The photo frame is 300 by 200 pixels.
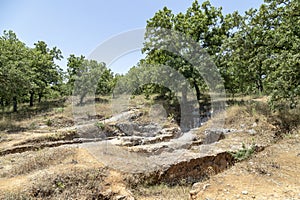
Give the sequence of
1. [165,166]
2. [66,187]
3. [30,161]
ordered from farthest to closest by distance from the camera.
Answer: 1. [165,166]
2. [30,161]
3. [66,187]

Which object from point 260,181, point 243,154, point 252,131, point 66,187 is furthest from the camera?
point 252,131

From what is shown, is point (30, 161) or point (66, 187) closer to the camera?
point (66, 187)

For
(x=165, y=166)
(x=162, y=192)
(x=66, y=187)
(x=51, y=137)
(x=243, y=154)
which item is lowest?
(x=162, y=192)

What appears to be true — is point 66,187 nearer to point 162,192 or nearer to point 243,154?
point 162,192

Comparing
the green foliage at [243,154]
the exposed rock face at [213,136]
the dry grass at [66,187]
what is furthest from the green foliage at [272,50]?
the dry grass at [66,187]

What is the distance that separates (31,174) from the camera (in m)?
5.42

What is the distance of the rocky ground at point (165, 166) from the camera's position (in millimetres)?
4617

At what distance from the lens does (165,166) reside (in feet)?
21.4

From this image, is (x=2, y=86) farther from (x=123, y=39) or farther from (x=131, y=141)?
(x=131, y=141)

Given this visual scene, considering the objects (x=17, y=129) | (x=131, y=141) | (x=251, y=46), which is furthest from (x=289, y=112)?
(x=17, y=129)

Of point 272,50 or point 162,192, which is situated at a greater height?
point 272,50

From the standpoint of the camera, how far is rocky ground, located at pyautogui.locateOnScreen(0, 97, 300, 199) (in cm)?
462

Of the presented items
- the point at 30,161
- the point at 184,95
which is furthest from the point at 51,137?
the point at 184,95

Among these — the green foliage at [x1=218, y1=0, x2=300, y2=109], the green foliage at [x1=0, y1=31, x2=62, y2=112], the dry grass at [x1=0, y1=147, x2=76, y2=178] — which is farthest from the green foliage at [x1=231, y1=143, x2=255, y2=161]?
the green foliage at [x1=0, y1=31, x2=62, y2=112]
